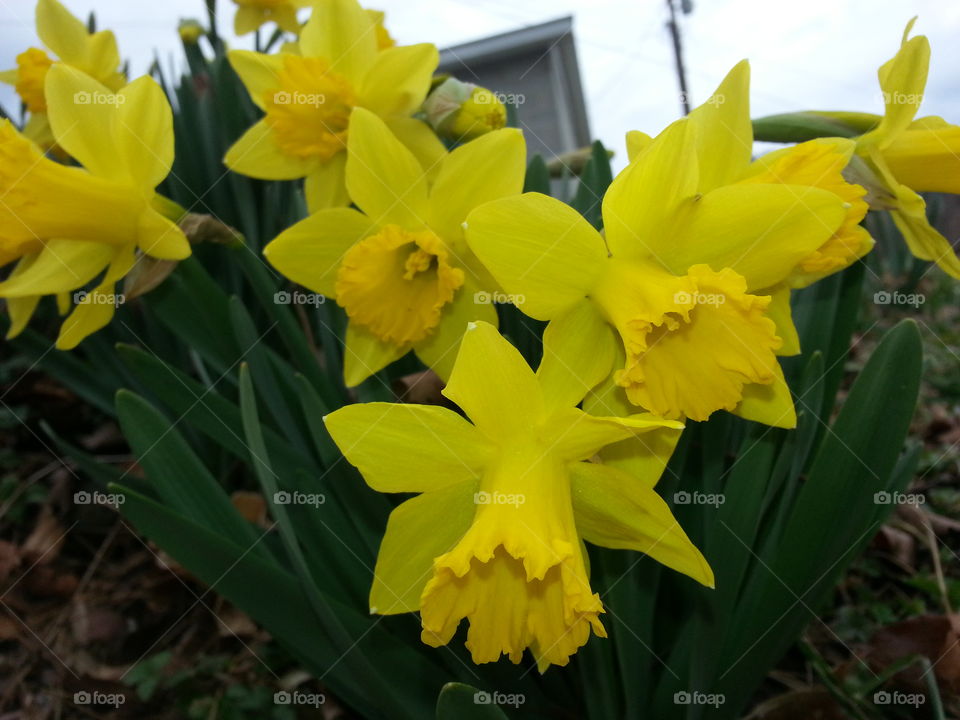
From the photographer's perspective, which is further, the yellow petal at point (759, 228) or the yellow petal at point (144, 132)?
the yellow petal at point (144, 132)

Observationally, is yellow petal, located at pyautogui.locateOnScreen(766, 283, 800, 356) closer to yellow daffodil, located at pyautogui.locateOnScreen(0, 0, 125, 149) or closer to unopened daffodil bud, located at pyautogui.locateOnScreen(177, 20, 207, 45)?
yellow daffodil, located at pyautogui.locateOnScreen(0, 0, 125, 149)

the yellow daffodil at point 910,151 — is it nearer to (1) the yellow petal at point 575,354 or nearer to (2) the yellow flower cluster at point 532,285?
(2) the yellow flower cluster at point 532,285

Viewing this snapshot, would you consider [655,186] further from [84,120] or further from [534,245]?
[84,120]

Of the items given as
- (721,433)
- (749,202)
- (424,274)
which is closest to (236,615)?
(424,274)

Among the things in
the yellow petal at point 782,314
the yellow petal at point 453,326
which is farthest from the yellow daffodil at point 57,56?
the yellow petal at point 782,314

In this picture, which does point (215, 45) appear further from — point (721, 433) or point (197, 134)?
point (721, 433)

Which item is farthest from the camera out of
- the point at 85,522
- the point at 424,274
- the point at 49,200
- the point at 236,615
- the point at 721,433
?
the point at 85,522

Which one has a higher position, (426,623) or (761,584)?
(426,623)
